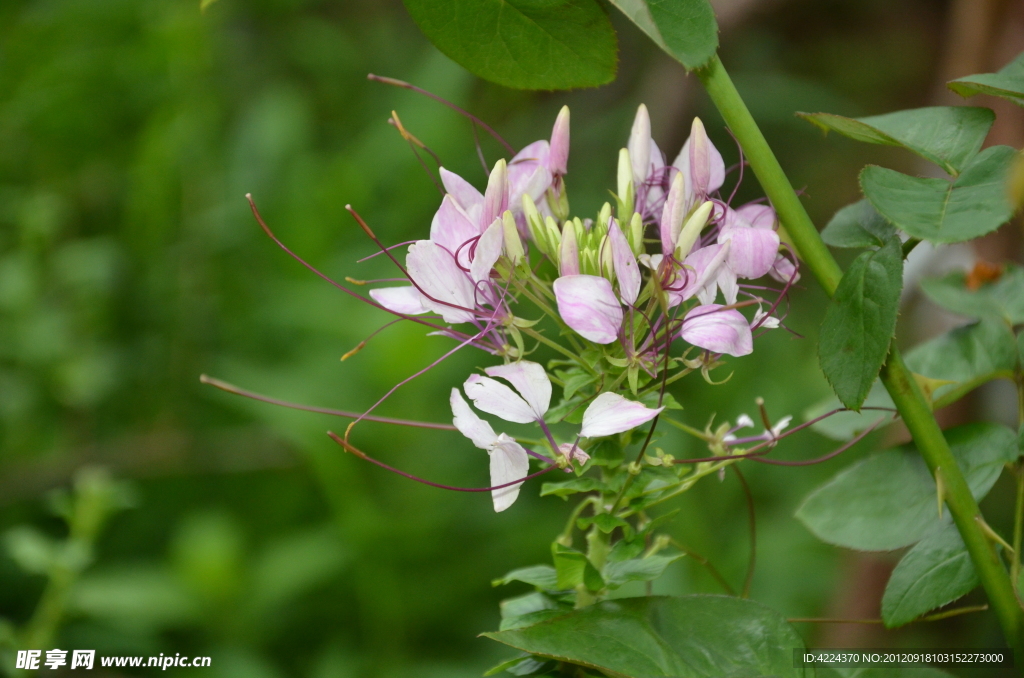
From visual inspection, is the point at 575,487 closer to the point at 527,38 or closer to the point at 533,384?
the point at 533,384

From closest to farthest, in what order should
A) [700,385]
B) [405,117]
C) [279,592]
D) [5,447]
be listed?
[279,592], [5,447], [700,385], [405,117]

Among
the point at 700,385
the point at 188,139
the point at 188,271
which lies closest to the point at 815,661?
the point at 700,385

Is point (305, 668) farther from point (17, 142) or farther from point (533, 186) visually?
point (17, 142)

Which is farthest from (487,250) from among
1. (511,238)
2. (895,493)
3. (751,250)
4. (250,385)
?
(250,385)

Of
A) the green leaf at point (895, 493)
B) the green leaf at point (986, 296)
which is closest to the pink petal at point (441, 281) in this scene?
the green leaf at point (895, 493)

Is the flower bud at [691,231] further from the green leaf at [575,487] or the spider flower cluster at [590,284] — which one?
the green leaf at [575,487]

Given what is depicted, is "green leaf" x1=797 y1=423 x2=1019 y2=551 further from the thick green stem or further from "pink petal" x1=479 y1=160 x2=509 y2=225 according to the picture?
"pink petal" x1=479 y1=160 x2=509 y2=225
